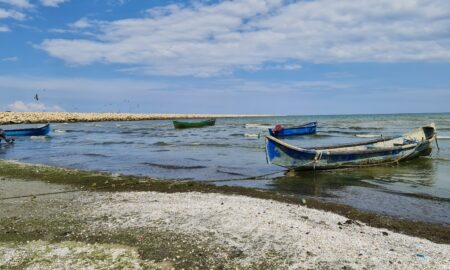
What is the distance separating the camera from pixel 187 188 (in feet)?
36.8

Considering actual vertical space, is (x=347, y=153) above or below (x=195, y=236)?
above

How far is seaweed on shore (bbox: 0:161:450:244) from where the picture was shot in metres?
7.52

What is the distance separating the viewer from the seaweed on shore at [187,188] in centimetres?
752

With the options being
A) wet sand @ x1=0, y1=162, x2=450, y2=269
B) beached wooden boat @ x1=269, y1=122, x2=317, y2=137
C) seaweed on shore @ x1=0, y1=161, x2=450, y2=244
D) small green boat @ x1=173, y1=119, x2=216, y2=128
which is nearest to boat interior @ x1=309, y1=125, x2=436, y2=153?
seaweed on shore @ x1=0, y1=161, x2=450, y2=244

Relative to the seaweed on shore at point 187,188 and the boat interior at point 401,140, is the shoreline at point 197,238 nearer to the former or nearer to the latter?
the seaweed on shore at point 187,188

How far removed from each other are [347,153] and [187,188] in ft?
25.2

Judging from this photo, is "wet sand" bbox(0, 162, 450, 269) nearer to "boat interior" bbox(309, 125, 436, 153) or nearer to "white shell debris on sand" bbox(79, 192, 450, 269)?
"white shell debris on sand" bbox(79, 192, 450, 269)

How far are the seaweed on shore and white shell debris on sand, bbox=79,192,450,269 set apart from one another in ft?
2.03

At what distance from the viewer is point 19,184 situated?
11586mm

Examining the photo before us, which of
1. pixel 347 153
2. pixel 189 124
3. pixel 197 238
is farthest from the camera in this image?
pixel 189 124

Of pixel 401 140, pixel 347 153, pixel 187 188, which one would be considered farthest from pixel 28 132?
pixel 401 140

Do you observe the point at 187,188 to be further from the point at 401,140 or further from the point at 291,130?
the point at 291,130

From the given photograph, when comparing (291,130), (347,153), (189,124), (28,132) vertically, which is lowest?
(291,130)

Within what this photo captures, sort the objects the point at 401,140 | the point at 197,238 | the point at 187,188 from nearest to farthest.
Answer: the point at 197,238, the point at 187,188, the point at 401,140
